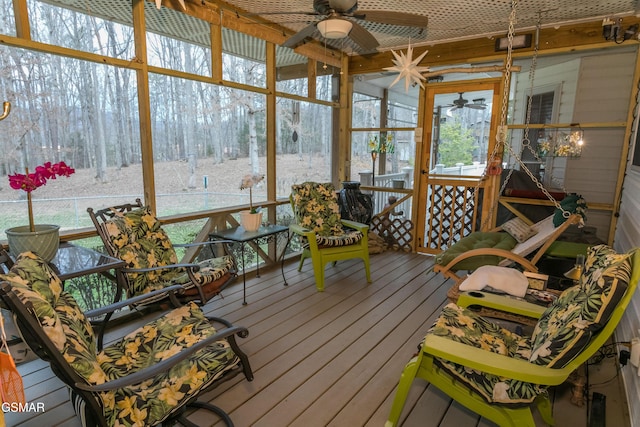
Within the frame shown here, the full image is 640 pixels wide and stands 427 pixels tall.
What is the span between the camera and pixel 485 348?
1.78 metres

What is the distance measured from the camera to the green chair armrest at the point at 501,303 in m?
2.02

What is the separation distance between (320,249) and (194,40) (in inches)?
90.8

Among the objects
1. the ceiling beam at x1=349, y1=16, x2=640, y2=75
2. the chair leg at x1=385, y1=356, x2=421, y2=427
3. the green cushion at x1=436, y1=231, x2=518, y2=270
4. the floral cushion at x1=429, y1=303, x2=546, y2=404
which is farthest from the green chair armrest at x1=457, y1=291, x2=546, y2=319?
the ceiling beam at x1=349, y1=16, x2=640, y2=75

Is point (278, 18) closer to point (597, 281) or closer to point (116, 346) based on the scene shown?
point (116, 346)

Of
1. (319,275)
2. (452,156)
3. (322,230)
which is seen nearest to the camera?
(319,275)

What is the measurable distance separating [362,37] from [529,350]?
234 cm

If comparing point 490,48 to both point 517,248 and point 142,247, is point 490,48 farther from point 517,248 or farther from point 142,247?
point 142,247

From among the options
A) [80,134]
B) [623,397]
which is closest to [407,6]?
[80,134]

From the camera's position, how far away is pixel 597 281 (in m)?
1.42

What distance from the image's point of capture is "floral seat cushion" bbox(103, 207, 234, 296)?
2.54m

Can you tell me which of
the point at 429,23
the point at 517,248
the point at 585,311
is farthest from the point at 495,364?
the point at 429,23

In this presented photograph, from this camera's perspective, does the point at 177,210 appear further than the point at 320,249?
No

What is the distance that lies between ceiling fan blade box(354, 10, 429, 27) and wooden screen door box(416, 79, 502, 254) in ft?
7.13

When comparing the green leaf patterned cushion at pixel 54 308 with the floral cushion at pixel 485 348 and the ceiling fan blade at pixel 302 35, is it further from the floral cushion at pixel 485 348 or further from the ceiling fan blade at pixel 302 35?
the ceiling fan blade at pixel 302 35
